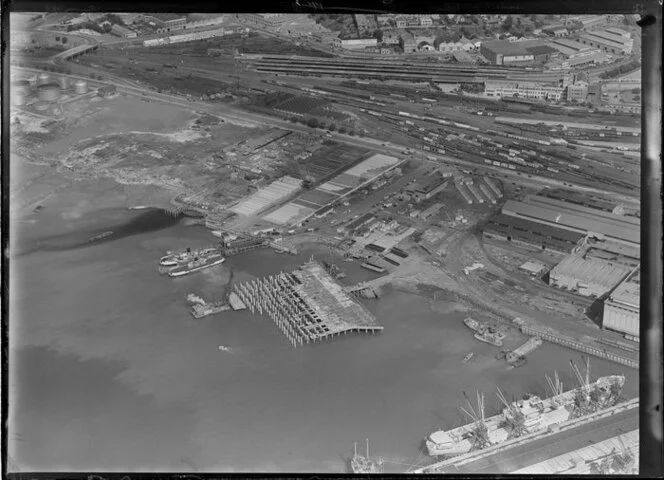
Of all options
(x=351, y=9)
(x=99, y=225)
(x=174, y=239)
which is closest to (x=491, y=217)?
(x=351, y=9)

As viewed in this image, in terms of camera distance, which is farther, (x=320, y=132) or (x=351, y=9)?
(x=320, y=132)

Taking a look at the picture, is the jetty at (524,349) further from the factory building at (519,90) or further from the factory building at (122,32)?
the factory building at (122,32)

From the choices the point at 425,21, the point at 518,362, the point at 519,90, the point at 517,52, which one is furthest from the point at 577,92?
the point at 518,362

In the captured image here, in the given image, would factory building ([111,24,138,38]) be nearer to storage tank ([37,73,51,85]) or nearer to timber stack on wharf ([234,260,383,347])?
storage tank ([37,73,51,85])

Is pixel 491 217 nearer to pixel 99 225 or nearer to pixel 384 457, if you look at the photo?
pixel 384 457

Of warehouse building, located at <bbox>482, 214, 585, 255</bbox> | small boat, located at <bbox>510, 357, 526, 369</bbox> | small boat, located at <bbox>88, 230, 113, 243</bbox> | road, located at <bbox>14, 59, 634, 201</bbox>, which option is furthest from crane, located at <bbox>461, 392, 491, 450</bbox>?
small boat, located at <bbox>88, 230, 113, 243</bbox>

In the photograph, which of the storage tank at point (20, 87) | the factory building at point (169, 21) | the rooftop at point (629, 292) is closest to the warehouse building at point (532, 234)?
the rooftop at point (629, 292)
